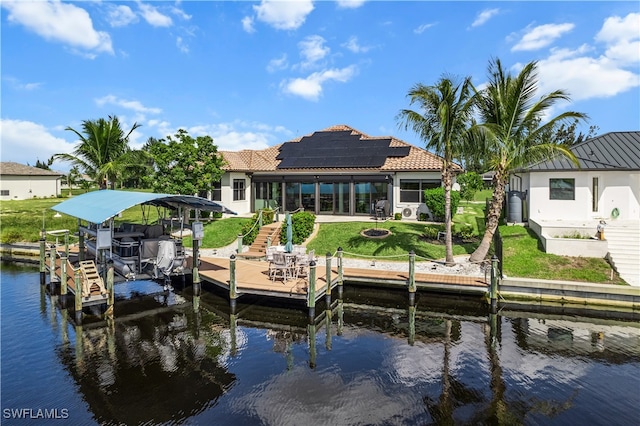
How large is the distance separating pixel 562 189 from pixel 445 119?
895 cm

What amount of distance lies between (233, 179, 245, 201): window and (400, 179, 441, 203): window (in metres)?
12.4

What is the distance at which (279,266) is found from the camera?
15469 millimetres

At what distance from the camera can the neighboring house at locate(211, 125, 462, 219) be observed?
27.8m

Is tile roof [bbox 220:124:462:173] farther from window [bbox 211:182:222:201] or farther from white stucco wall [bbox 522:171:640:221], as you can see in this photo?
white stucco wall [bbox 522:171:640:221]

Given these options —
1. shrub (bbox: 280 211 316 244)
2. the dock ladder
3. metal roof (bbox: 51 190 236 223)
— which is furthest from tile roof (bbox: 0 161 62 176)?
the dock ladder

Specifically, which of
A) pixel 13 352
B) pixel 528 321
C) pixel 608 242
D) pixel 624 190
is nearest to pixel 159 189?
pixel 13 352

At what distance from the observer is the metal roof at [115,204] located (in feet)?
45.7

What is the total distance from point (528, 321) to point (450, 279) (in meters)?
3.20

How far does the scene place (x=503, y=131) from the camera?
17625 mm

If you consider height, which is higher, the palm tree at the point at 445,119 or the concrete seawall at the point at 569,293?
the palm tree at the point at 445,119

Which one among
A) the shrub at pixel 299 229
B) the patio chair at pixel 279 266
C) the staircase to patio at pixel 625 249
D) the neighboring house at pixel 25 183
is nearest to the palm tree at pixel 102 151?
the shrub at pixel 299 229

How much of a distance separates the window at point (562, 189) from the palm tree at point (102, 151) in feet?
87.0

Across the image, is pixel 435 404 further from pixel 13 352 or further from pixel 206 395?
pixel 13 352

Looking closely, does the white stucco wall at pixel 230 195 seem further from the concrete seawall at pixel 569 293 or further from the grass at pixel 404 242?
the concrete seawall at pixel 569 293
